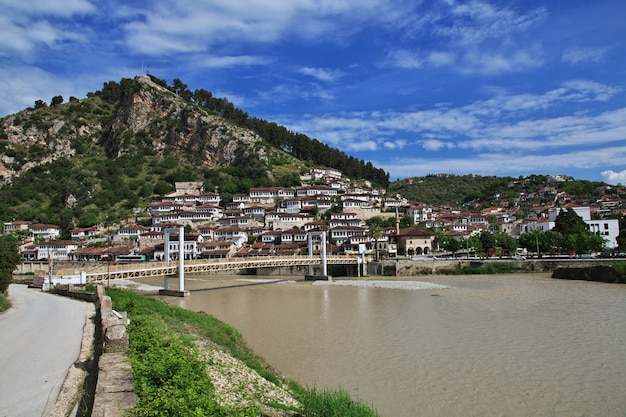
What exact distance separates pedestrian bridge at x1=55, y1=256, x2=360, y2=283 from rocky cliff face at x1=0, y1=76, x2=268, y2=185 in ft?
185

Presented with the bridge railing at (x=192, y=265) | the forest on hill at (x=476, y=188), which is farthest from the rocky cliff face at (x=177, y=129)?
the bridge railing at (x=192, y=265)

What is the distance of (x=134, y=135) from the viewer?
114 metres

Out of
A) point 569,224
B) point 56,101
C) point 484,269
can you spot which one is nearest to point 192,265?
point 484,269

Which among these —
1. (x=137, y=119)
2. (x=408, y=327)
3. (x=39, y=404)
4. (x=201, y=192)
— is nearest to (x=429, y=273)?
(x=408, y=327)

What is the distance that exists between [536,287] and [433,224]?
4387 centimetres

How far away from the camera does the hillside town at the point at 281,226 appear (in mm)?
60625

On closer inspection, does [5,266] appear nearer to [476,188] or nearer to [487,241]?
[487,241]

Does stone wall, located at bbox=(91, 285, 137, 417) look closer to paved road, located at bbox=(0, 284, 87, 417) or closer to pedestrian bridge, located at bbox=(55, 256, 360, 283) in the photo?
paved road, located at bbox=(0, 284, 87, 417)

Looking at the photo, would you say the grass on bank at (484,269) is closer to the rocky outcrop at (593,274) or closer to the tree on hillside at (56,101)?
the rocky outcrop at (593,274)

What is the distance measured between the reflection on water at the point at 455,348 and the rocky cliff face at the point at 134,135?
7934 centimetres

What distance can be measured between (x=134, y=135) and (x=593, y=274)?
361 ft

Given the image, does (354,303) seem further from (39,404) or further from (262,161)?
(262,161)

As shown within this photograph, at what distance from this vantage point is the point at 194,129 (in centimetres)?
10812

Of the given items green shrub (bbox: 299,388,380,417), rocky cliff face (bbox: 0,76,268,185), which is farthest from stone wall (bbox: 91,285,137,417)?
rocky cliff face (bbox: 0,76,268,185)
